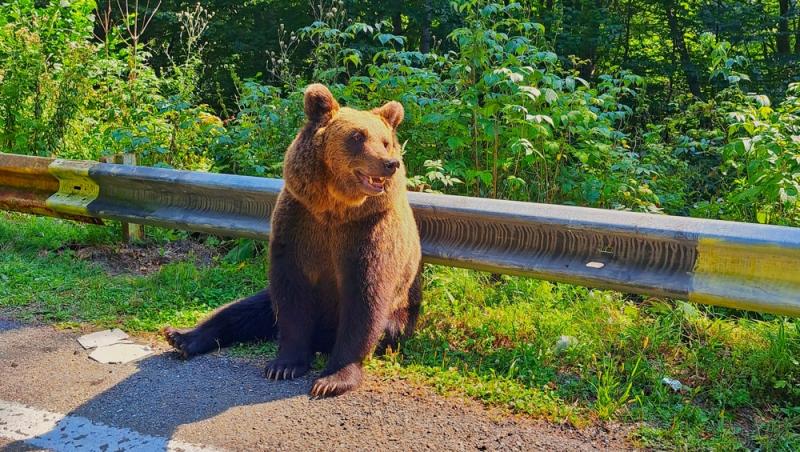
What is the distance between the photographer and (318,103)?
150 inches

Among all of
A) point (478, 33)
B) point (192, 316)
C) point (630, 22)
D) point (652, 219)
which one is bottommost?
point (192, 316)

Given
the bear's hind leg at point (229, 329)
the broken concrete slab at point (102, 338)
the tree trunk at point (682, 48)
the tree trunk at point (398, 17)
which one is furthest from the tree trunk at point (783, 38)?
the broken concrete slab at point (102, 338)

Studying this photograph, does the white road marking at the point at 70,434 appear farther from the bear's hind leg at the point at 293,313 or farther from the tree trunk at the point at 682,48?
the tree trunk at the point at 682,48

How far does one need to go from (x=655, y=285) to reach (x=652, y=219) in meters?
0.35

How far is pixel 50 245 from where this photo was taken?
5.91 metres

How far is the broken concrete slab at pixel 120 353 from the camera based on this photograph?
384 cm

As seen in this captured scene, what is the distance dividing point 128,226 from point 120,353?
2259mm

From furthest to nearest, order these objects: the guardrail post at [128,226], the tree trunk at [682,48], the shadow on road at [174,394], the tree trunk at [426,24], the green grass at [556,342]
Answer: the tree trunk at [426,24]
the tree trunk at [682,48]
the guardrail post at [128,226]
the green grass at [556,342]
the shadow on road at [174,394]

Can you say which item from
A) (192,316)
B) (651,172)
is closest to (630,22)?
(651,172)

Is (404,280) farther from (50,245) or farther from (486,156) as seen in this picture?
(50,245)

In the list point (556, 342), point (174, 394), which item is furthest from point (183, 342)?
point (556, 342)

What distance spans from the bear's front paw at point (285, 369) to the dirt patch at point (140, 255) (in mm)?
2083

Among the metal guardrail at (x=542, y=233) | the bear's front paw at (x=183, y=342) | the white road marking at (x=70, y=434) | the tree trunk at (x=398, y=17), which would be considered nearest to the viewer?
the white road marking at (x=70, y=434)

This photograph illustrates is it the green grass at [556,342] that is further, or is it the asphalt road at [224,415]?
the green grass at [556,342]
